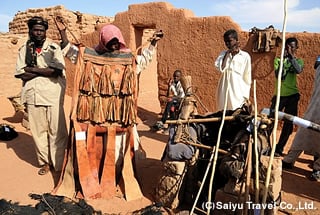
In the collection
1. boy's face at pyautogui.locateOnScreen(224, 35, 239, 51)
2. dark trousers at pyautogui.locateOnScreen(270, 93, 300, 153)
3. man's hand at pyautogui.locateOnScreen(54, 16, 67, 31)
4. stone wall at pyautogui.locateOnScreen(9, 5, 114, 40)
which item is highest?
stone wall at pyautogui.locateOnScreen(9, 5, 114, 40)

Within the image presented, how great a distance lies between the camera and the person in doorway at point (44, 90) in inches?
175

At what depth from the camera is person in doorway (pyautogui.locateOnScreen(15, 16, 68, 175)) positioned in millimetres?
4434

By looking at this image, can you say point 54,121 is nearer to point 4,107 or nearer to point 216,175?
point 216,175

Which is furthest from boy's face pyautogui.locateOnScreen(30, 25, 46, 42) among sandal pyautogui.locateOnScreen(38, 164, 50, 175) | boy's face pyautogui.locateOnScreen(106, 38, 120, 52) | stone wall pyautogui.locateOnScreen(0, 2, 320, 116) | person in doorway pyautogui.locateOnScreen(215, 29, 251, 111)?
stone wall pyautogui.locateOnScreen(0, 2, 320, 116)

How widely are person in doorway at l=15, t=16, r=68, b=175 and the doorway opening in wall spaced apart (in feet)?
8.47

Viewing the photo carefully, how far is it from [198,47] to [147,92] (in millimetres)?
5574

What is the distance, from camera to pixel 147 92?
13305 millimetres

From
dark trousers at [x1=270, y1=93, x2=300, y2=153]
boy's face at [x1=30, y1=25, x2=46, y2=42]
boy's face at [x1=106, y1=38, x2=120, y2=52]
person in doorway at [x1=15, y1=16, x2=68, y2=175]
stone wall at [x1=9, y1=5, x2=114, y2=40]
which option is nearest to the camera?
boy's face at [x1=106, y1=38, x2=120, y2=52]

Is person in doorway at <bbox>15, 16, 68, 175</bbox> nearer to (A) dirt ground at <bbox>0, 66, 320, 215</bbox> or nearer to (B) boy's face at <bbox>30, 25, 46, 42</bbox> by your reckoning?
(B) boy's face at <bbox>30, 25, 46, 42</bbox>

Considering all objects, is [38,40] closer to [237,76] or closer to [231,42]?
[231,42]

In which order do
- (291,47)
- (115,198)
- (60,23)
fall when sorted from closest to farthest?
(115,198)
(60,23)
(291,47)

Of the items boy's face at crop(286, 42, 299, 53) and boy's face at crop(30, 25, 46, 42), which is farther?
boy's face at crop(286, 42, 299, 53)

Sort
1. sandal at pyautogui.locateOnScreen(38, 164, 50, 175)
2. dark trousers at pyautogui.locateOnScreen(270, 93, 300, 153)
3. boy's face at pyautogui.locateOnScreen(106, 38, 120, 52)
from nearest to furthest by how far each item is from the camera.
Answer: boy's face at pyautogui.locateOnScreen(106, 38, 120, 52), sandal at pyautogui.locateOnScreen(38, 164, 50, 175), dark trousers at pyautogui.locateOnScreen(270, 93, 300, 153)

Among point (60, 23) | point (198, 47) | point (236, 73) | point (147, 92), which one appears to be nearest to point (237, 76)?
point (236, 73)
